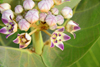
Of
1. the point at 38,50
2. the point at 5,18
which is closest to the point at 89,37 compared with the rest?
the point at 38,50

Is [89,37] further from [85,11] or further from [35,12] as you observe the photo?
[35,12]

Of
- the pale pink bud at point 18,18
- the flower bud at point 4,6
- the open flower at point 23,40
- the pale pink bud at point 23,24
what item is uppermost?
the flower bud at point 4,6

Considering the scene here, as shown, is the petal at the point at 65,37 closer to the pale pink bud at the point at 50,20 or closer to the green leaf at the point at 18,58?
the pale pink bud at the point at 50,20

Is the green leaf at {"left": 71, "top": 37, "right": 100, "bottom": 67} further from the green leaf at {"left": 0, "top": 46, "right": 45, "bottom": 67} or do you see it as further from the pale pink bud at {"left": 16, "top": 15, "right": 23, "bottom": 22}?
the pale pink bud at {"left": 16, "top": 15, "right": 23, "bottom": 22}

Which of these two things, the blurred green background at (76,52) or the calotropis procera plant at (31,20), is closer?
the calotropis procera plant at (31,20)

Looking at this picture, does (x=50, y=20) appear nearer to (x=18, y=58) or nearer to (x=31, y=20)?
(x=31, y=20)

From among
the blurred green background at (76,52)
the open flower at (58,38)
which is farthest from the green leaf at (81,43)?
the open flower at (58,38)

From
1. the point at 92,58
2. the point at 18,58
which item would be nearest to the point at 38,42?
the point at 18,58
